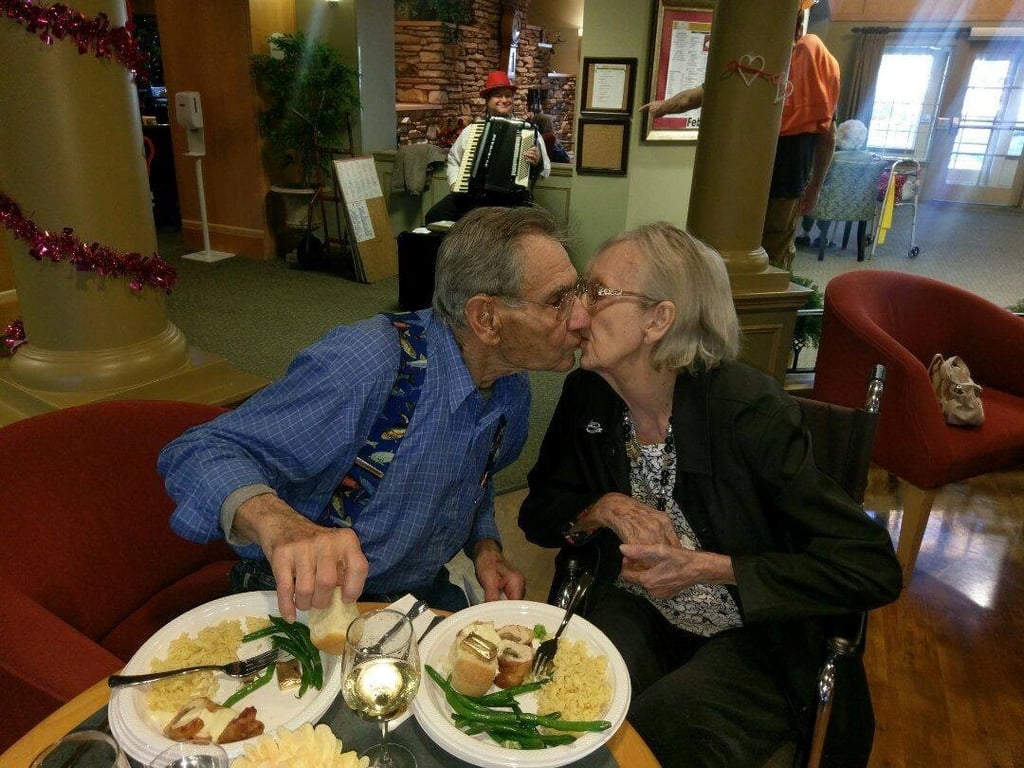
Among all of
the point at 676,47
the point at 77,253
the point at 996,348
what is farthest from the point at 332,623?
the point at 676,47

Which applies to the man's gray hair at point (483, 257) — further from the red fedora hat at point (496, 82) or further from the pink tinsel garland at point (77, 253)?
the red fedora hat at point (496, 82)

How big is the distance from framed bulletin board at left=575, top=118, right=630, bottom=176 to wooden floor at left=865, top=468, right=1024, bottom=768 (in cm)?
352

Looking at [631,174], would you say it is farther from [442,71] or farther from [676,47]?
[442,71]

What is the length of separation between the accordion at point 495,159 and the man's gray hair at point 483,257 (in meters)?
4.44

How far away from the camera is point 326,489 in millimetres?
1376

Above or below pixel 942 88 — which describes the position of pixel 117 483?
below

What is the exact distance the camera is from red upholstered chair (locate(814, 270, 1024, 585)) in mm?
2471

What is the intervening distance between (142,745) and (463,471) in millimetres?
718

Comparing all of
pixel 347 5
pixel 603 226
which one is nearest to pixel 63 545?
pixel 603 226

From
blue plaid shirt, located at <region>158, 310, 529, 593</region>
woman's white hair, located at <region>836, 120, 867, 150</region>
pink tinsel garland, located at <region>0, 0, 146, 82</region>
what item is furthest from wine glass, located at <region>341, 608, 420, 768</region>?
woman's white hair, located at <region>836, 120, 867, 150</region>

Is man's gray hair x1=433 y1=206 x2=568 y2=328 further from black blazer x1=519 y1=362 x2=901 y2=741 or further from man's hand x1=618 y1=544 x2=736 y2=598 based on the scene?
man's hand x1=618 y1=544 x2=736 y2=598

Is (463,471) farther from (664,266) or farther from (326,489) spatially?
(664,266)

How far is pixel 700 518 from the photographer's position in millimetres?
1510

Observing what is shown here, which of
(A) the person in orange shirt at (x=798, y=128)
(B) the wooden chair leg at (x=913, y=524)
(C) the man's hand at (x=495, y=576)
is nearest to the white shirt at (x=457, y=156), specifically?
(A) the person in orange shirt at (x=798, y=128)
